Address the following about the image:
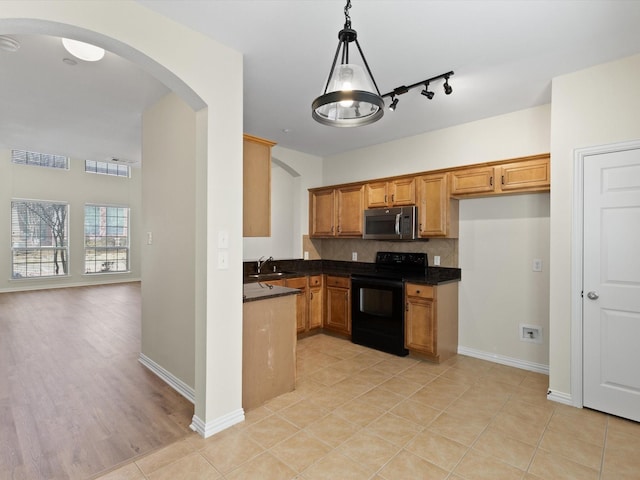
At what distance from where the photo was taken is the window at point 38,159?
292 inches

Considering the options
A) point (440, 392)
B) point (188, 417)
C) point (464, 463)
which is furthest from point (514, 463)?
point (188, 417)

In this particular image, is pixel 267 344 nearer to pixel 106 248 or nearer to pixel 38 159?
pixel 106 248

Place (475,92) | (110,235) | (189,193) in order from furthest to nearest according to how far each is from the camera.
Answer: (110,235)
(475,92)
(189,193)

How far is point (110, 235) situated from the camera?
895 centimetres

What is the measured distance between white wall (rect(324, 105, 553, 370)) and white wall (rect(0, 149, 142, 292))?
7.75m

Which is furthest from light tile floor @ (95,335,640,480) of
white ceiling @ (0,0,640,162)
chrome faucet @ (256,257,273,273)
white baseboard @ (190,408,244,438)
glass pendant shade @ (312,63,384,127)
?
white ceiling @ (0,0,640,162)

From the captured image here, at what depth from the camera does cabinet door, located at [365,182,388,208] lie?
438cm

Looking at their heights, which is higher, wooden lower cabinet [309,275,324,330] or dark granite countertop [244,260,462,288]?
dark granite countertop [244,260,462,288]

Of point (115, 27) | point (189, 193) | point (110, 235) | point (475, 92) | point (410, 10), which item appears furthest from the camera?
point (110, 235)

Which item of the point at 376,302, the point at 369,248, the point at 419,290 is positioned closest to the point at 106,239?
the point at 369,248

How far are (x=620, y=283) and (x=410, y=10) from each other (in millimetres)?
2542

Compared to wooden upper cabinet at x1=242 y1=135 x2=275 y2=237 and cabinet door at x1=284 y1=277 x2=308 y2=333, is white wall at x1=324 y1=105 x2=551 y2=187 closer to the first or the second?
wooden upper cabinet at x1=242 y1=135 x2=275 y2=237

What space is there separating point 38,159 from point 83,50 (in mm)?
7000

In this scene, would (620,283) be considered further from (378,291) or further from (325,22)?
(325,22)
